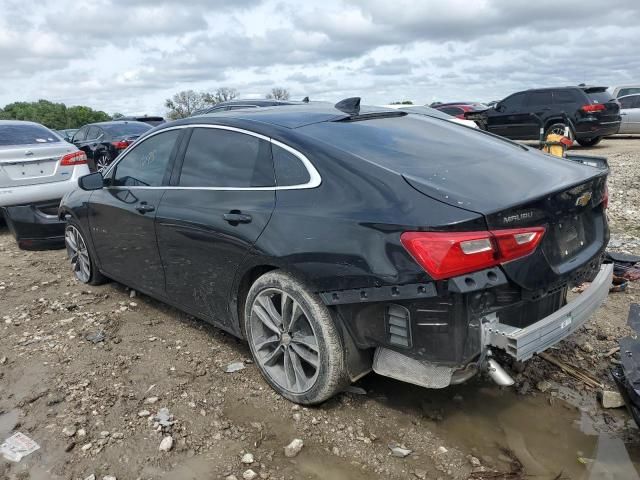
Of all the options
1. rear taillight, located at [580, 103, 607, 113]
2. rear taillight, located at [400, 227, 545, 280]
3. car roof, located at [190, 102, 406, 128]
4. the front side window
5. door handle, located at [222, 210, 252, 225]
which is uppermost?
car roof, located at [190, 102, 406, 128]

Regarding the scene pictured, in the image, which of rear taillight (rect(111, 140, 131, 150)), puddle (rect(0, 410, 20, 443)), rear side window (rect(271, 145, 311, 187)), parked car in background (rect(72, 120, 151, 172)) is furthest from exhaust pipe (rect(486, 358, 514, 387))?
rear taillight (rect(111, 140, 131, 150))

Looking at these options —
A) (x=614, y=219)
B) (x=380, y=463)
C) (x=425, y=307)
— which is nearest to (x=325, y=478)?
(x=380, y=463)

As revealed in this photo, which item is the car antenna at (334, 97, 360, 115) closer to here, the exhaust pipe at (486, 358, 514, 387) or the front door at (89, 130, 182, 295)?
the front door at (89, 130, 182, 295)

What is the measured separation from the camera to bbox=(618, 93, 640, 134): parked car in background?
55.8 ft

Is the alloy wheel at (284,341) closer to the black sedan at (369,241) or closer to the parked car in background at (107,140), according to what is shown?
the black sedan at (369,241)

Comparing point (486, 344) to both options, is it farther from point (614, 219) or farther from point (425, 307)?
point (614, 219)

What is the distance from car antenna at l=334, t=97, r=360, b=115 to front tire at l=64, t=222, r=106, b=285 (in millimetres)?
2775

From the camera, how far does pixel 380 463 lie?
265 cm

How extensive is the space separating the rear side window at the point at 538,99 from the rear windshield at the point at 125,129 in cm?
1062

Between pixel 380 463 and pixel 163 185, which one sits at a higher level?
pixel 163 185

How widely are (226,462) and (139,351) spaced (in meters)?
1.46

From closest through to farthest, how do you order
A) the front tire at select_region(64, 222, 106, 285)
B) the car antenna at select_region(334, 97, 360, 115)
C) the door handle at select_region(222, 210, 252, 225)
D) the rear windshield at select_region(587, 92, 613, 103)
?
the door handle at select_region(222, 210, 252, 225)
the car antenna at select_region(334, 97, 360, 115)
the front tire at select_region(64, 222, 106, 285)
the rear windshield at select_region(587, 92, 613, 103)

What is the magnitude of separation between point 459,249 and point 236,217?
138cm

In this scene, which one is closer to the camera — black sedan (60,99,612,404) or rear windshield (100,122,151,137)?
black sedan (60,99,612,404)
